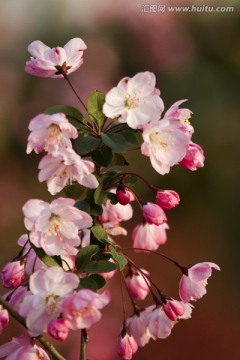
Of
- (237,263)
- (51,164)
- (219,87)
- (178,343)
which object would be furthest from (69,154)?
(219,87)

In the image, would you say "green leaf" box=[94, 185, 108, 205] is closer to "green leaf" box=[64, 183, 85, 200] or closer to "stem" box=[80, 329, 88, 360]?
"green leaf" box=[64, 183, 85, 200]

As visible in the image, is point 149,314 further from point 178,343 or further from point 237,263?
point 237,263

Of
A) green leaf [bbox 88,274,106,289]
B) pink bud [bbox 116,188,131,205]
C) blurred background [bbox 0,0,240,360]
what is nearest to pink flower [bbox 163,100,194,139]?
pink bud [bbox 116,188,131,205]

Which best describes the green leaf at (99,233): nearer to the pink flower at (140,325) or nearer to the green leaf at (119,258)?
the green leaf at (119,258)

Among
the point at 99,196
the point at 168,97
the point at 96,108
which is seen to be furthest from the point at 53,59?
the point at 168,97

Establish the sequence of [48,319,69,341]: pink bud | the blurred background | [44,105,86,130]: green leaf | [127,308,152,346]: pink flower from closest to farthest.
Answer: [48,319,69,341]: pink bud → [44,105,86,130]: green leaf → [127,308,152,346]: pink flower → the blurred background

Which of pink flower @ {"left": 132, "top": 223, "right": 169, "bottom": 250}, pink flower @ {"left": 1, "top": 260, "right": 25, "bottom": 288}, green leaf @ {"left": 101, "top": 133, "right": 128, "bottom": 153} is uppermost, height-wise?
green leaf @ {"left": 101, "top": 133, "right": 128, "bottom": 153}
